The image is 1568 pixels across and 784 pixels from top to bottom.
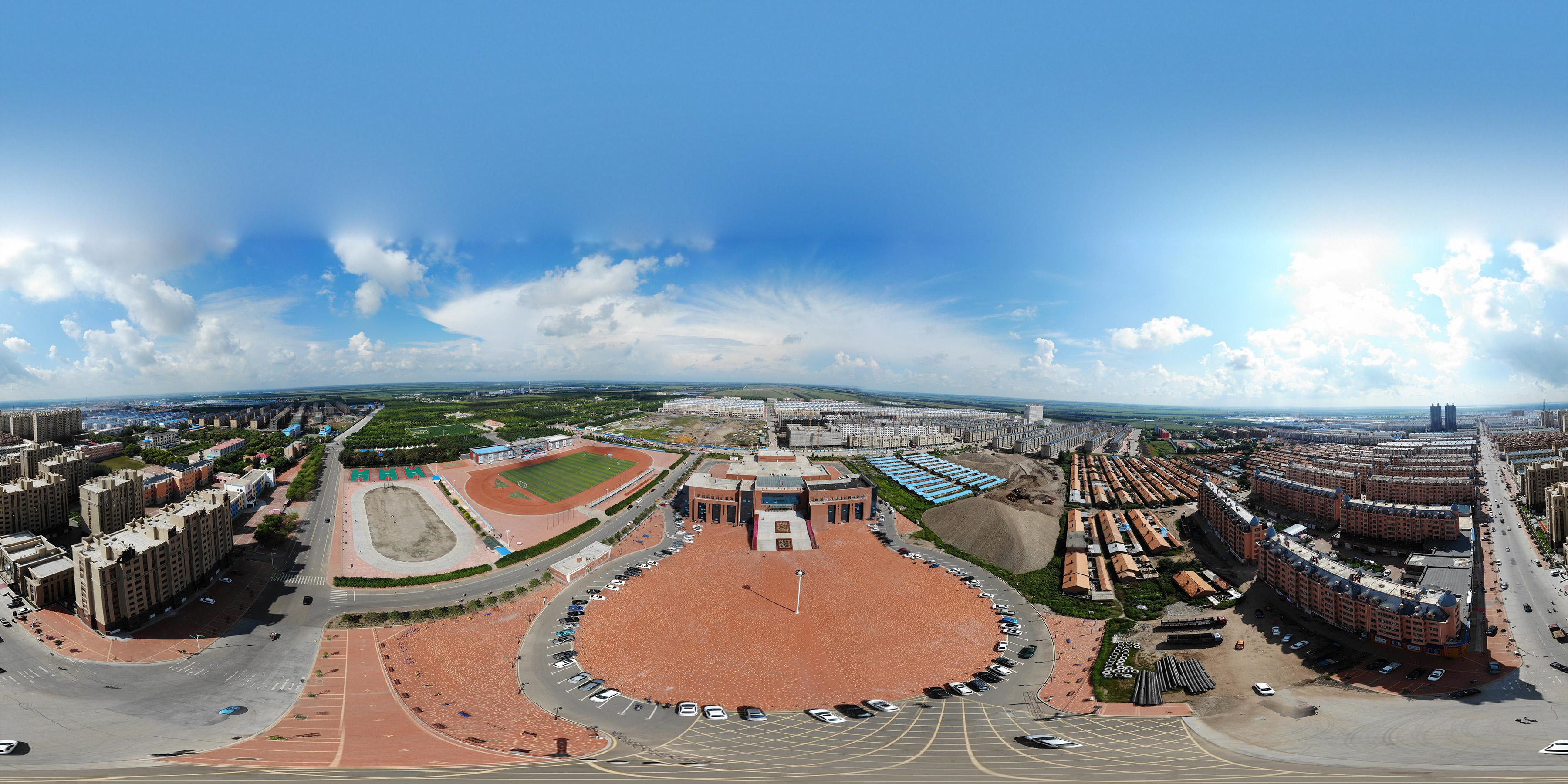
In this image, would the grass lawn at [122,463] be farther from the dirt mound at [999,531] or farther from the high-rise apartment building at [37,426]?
the dirt mound at [999,531]

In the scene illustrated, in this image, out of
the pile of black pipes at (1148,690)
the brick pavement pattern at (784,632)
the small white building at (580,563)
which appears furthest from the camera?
the small white building at (580,563)

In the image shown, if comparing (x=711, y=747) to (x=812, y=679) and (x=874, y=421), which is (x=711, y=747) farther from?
(x=874, y=421)

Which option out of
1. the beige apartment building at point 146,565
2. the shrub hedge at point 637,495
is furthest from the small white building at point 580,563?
the beige apartment building at point 146,565

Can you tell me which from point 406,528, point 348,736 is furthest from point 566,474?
point 348,736

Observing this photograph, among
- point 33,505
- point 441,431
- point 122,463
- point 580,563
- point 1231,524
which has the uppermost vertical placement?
point 441,431

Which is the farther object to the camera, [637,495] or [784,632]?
[637,495]

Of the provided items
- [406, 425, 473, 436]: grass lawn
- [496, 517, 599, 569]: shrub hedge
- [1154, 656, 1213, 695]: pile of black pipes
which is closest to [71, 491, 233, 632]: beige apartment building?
[496, 517, 599, 569]: shrub hedge

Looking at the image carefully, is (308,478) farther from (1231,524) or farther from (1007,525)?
(1231,524)
